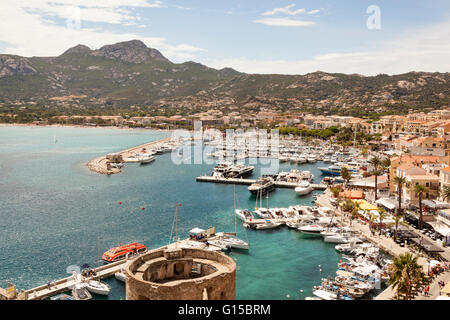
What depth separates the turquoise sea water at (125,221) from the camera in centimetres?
2361

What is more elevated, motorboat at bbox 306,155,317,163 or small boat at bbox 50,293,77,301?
motorboat at bbox 306,155,317,163

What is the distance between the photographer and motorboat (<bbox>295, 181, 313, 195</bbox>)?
1748 inches

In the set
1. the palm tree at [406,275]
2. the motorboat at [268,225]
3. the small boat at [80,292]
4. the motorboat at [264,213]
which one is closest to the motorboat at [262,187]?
the motorboat at [264,213]

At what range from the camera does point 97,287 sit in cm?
2066

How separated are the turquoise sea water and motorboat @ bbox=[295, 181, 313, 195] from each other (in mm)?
894

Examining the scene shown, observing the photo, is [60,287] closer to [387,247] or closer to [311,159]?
[387,247]

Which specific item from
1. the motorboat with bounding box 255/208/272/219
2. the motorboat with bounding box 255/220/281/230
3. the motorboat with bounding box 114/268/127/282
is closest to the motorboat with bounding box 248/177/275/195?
the motorboat with bounding box 255/208/272/219

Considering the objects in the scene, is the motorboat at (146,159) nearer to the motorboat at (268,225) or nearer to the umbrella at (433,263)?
the motorboat at (268,225)

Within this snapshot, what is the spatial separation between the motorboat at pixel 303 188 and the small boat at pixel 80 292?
2862cm

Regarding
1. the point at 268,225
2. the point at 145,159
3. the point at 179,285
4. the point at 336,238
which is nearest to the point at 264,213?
the point at 268,225

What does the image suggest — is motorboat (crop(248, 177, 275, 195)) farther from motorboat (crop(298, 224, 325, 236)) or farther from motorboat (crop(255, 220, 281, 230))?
motorboat (crop(298, 224, 325, 236))

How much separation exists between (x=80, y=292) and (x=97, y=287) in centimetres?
87

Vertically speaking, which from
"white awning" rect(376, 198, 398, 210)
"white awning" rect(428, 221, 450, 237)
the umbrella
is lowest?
the umbrella

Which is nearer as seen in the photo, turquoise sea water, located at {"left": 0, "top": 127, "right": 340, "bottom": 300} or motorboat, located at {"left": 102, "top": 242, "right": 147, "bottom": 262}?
turquoise sea water, located at {"left": 0, "top": 127, "right": 340, "bottom": 300}
